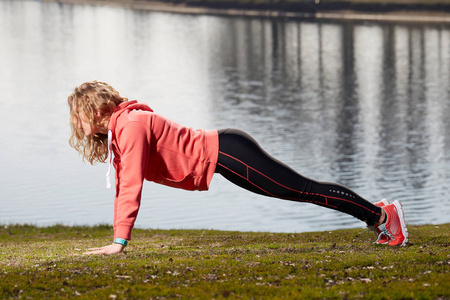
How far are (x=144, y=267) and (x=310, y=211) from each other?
2244cm

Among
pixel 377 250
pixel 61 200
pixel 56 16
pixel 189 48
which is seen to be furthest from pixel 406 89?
pixel 56 16

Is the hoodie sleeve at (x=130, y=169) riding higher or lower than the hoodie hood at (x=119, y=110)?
lower

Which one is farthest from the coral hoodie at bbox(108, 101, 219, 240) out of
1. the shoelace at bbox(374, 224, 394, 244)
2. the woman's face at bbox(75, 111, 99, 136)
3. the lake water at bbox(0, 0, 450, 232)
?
the lake water at bbox(0, 0, 450, 232)

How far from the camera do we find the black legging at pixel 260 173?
9.12m

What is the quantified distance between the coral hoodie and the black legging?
0.18 metres

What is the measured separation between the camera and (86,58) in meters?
99.2

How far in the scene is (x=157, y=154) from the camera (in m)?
9.16

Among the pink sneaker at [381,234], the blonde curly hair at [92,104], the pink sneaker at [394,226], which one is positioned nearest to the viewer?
the blonde curly hair at [92,104]

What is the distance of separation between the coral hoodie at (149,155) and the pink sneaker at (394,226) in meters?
3.00

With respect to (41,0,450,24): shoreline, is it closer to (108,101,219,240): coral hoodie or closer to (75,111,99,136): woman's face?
(108,101,219,240): coral hoodie

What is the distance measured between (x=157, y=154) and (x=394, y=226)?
4015 millimetres

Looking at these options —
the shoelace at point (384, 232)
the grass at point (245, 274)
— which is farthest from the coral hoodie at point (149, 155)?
the shoelace at point (384, 232)

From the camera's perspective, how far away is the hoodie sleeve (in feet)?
28.9

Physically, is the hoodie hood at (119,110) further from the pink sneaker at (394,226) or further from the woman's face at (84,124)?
the pink sneaker at (394,226)
